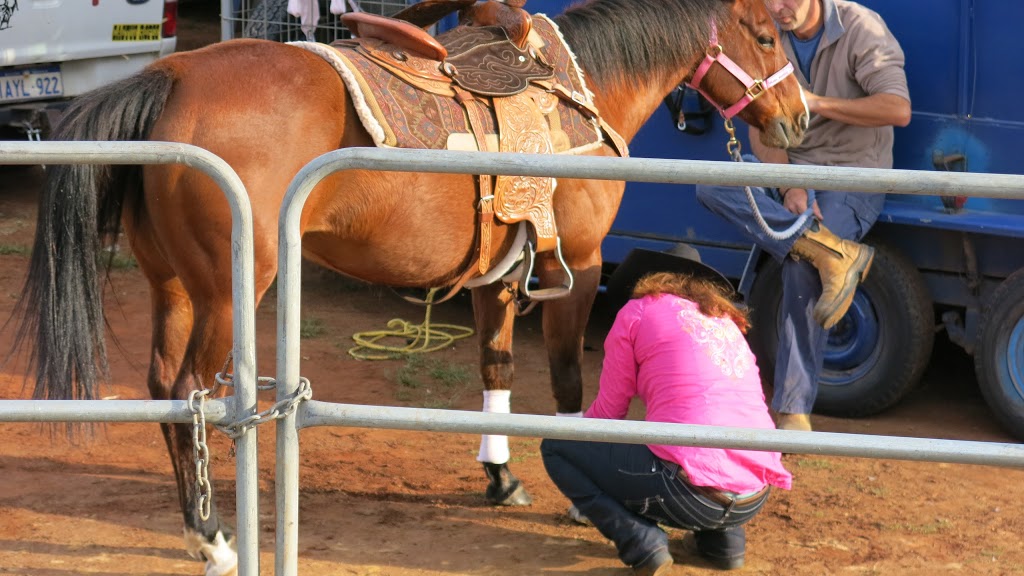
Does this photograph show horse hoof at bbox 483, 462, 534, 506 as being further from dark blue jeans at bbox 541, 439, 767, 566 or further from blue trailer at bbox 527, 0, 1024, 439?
blue trailer at bbox 527, 0, 1024, 439

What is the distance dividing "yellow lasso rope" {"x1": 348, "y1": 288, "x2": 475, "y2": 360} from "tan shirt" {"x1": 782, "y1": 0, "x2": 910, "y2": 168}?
222 centimetres

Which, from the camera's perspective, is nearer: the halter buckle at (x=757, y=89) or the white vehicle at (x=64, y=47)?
the halter buckle at (x=757, y=89)

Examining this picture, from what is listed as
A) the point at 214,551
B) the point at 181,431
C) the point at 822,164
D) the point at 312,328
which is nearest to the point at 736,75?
the point at 822,164

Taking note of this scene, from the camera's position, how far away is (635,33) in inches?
171

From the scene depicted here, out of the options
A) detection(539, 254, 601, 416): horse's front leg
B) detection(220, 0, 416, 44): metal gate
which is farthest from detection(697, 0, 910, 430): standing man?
detection(220, 0, 416, 44): metal gate

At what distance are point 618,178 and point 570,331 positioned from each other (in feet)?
6.40

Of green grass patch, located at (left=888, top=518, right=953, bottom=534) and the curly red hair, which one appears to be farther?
green grass patch, located at (left=888, top=518, right=953, bottom=534)

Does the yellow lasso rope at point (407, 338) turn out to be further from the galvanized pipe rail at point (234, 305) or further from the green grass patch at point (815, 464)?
the galvanized pipe rail at point (234, 305)

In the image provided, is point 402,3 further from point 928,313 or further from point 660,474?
point 660,474

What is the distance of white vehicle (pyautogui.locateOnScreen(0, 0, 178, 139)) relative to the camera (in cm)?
759

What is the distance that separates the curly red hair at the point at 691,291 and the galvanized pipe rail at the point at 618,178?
1.27 meters

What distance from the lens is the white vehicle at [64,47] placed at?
759cm

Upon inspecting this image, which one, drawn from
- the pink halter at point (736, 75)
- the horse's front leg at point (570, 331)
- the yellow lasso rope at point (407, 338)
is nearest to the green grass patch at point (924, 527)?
the horse's front leg at point (570, 331)

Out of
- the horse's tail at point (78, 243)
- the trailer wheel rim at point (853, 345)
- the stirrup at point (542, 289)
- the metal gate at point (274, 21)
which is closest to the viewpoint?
the horse's tail at point (78, 243)
